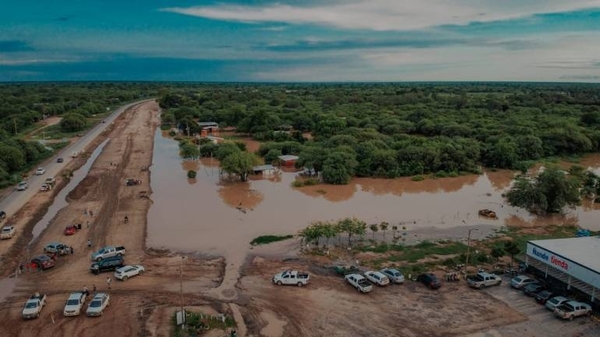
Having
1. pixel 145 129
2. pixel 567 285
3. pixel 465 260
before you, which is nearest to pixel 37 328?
pixel 465 260

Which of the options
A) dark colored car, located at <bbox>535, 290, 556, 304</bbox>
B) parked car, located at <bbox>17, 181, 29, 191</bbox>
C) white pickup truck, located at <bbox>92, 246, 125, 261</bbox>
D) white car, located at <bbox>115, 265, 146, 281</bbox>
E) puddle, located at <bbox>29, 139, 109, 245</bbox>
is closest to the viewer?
dark colored car, located at <bbox>535, 290, 556, 304</bbox>

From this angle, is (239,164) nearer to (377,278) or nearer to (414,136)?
(377,278)

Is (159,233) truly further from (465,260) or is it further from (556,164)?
(556,164)

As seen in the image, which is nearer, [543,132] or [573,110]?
[543,132]

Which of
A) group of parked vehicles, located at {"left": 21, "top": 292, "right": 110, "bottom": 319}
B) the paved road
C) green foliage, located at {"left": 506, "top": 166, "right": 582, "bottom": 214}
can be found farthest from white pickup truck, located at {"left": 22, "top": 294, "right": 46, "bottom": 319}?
green foliage, located at {"left": 506, "top": 166, "right": 582, "bottom": 214}

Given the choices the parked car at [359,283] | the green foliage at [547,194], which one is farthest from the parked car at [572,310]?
the green foliage at [547,194]

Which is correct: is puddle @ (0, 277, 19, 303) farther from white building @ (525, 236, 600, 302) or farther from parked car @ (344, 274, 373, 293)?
white building @ (525, 236, 600, 302)

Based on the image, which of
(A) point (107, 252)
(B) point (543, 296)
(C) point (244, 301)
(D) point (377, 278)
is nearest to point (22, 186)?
(A) point (107, 252)
